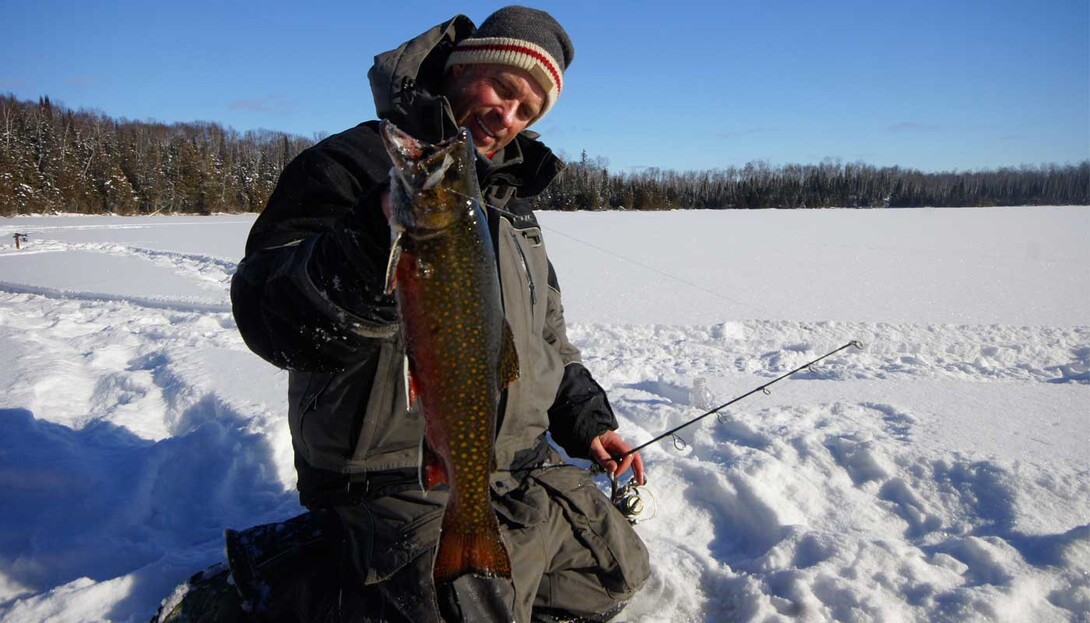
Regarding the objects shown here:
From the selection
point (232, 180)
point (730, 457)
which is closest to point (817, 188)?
point (232, 180)

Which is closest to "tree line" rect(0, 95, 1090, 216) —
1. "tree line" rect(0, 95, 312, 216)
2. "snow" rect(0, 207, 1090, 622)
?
"tree line" rect(0, 95, 312, 216)

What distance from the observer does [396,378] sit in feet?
7.50

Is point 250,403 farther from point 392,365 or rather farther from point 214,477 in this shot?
point 392,365

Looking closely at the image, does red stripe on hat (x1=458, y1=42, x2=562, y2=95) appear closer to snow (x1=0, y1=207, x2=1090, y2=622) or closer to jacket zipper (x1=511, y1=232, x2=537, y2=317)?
jacket zipper (x1=511, y1=232, x2=537, y2=317)

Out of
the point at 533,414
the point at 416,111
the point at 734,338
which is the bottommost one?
the point at 734,338

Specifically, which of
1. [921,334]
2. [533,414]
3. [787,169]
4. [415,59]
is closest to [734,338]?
[921,334]

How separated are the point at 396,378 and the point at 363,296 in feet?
1.85

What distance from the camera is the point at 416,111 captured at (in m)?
2.40

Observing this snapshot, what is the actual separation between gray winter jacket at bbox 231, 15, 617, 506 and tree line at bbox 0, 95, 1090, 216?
62.5ft

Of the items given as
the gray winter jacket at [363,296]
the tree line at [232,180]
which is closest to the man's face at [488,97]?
A: the gray winter jacket at [363,296]

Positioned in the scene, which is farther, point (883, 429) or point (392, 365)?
point (883, 429)

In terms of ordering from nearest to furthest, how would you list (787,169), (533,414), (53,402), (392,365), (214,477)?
(392,365) < (533,414) < (214,477) < (53,402) < (787,169)

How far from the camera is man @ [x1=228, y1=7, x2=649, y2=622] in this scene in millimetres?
1881

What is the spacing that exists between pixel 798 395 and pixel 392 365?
408 cm
